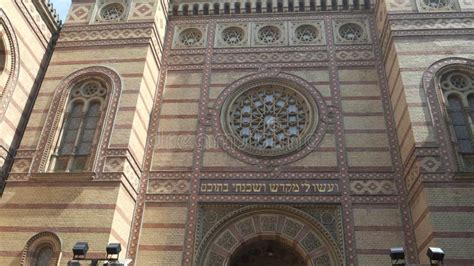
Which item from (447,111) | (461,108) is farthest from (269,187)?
(461,108)

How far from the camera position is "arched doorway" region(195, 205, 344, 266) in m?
9.83

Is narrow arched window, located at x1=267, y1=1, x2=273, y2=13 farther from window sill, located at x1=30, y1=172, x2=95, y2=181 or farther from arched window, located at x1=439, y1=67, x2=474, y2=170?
window sill, located at x1=30, y1=172, x2=95, y2=181

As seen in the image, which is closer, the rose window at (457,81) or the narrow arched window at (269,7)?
the rose window at (457,81)

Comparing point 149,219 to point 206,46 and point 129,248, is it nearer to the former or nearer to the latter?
point 129,248

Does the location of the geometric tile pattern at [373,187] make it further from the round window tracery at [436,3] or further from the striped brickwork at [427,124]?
the round window tracery at [436,3]

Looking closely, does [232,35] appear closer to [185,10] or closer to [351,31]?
[185,10]

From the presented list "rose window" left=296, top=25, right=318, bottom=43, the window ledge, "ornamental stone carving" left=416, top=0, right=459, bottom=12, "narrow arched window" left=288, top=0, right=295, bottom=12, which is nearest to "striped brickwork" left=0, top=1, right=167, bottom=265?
"narrow arched window" left=288, top=0, right=295, bottom=12

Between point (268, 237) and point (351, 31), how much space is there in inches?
261

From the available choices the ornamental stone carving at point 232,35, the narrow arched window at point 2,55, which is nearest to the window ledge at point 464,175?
the ornamental stone carving at point 232,35

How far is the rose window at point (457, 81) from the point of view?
35.1 feet

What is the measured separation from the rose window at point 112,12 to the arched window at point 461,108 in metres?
8.76

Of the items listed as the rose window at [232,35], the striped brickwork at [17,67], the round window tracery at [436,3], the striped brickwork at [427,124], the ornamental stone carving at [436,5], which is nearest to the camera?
the striped brickwork at [427,124]

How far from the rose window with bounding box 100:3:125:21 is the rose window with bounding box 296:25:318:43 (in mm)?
5136

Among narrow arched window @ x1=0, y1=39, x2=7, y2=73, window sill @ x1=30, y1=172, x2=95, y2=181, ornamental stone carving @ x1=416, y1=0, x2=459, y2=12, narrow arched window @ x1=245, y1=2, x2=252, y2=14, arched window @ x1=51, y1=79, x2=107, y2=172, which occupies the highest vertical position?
narrow arched window @ x1=245, y1=2, x2=252, y2=14
